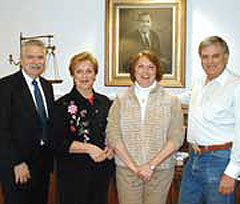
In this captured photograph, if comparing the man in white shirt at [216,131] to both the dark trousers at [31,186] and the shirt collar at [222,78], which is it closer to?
the shirt collar at [222,78]

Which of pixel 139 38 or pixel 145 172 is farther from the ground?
pixel 139 38

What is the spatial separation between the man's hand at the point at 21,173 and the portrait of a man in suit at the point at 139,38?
158 cm

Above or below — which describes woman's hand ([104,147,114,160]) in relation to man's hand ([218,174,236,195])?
above

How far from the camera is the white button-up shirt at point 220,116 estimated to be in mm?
1994

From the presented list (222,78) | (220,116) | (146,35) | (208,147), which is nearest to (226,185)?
(208,147)

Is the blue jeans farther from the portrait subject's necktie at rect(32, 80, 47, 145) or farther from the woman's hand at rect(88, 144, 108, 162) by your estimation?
the portrait subject's necktie at rect(32, 80, 47, 145)

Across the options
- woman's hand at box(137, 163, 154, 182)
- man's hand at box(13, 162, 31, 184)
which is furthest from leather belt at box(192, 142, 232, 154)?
man's hand at box(13, 162, 31, 184)

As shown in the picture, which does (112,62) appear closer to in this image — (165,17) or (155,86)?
(165,17)

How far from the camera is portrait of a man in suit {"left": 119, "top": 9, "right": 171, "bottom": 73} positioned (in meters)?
3.51

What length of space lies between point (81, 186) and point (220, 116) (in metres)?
0.95

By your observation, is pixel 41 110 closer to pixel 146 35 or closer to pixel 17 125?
pixel 17 125

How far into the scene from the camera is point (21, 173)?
7.57 feet

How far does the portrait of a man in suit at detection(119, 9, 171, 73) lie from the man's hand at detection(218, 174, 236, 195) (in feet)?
5.40

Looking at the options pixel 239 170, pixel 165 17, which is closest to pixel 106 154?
pixel 239 170
